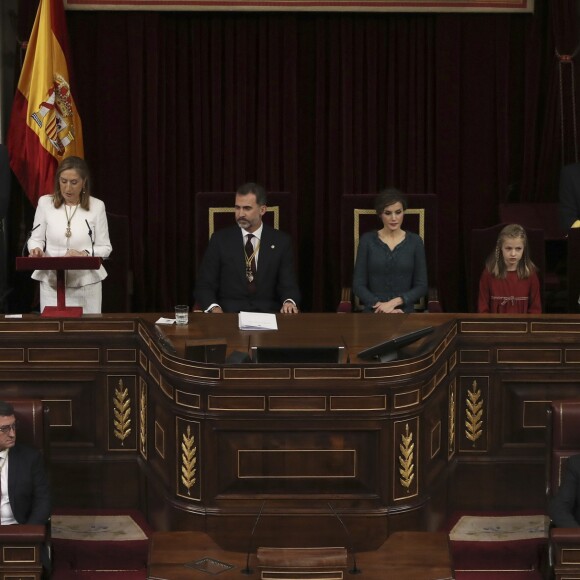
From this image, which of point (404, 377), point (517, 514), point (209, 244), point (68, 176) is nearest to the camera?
A: point (404, 377)

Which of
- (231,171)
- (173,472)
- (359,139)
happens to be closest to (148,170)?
(231,171)

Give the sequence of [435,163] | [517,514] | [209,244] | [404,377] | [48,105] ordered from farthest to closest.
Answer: [435,163]
[48,105]
[209,244]
[517,514]
[404,377]

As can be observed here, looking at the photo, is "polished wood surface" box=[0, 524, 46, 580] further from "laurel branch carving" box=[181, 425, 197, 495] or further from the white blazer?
the white blazer

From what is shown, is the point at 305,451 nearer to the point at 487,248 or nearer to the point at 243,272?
the point at 243,272

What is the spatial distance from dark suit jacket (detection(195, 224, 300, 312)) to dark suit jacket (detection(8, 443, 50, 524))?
2208 millimetres

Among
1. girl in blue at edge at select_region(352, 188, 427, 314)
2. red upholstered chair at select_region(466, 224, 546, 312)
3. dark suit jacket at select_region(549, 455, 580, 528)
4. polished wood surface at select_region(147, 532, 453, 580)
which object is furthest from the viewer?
red upholstered chair at select_region(466, 224, 546, 312)

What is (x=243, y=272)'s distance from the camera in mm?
7684

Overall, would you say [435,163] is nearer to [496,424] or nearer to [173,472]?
[496,424]

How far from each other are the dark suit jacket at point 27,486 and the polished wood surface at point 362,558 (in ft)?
1.93

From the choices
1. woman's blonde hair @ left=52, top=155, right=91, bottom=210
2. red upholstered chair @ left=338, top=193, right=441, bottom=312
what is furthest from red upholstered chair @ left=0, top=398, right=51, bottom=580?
red upholstered chair @ left=338, top=193, right=441, bottom=312

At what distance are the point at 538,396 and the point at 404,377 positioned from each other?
102 centimetres

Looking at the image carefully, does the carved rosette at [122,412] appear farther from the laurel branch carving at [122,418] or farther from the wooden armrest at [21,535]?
the wooden armrest at [21,535]

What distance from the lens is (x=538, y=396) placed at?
6.60 metres

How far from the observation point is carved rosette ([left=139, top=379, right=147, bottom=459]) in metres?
6.44
